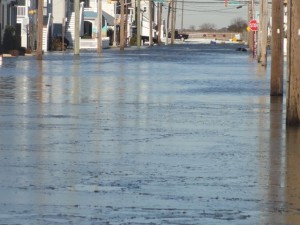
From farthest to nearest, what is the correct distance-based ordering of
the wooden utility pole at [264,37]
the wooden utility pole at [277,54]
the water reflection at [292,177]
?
1. the wooden utility pole at [264,37]
2. the wooden utility pole at [277,54]
3. the water reflection at [292,177]

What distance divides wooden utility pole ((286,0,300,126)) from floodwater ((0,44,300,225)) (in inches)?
18.5

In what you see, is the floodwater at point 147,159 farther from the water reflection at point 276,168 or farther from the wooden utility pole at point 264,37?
the wooden utility pole at point 264,37

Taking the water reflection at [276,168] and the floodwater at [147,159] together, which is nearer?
the floodwater at [147,159]

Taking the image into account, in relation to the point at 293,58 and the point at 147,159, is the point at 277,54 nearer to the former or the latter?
the point at 293,58

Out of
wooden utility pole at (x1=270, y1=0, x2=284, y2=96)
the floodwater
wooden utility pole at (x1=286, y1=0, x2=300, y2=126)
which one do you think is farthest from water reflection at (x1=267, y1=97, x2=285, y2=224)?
wooden utility pole at (x1=270, y1=0, x2=284, y2=96)

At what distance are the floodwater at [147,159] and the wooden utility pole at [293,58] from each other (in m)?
0.47

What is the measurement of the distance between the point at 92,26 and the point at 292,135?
3841 inches

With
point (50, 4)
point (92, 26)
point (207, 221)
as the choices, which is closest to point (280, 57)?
point (207, 221)

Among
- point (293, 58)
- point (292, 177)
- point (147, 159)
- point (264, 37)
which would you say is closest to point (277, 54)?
point (293, 58)

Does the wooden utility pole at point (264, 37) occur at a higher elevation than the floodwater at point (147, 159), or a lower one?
higher

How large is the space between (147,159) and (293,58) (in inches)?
194

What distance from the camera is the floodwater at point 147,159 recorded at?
989 cm

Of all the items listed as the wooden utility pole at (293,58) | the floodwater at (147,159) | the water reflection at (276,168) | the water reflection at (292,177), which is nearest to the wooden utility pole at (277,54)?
the floodwater at (147,159)

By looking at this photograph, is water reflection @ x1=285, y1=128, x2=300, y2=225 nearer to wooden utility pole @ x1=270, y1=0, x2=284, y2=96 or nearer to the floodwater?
the floodwater
